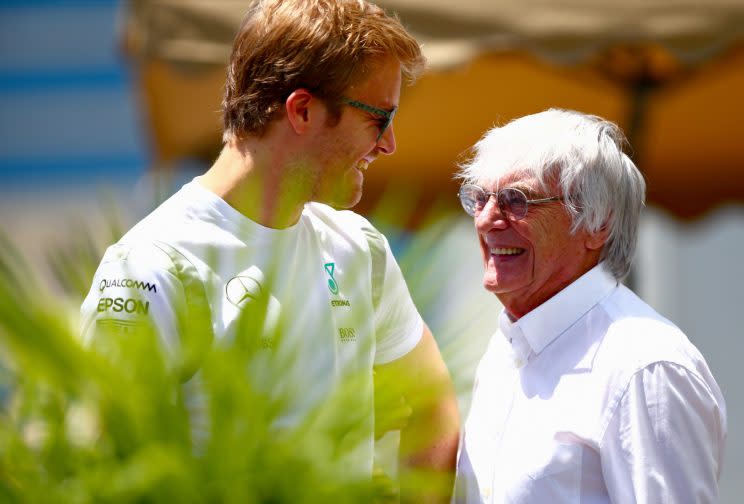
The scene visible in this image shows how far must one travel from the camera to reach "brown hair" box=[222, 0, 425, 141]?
6.07ft

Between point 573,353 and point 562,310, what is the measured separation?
9 centimetres

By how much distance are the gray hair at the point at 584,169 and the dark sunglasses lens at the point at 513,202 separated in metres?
0.04

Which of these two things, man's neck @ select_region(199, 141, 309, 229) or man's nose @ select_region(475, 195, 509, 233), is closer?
man's neck @ select_region(199, 141, 309, 229)

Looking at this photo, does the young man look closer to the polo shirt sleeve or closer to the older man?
the polo shirt sleeve

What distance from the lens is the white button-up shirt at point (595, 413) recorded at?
1739mm

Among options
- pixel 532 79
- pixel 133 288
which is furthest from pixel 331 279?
pixel 532 79

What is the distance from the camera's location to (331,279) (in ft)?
6.42

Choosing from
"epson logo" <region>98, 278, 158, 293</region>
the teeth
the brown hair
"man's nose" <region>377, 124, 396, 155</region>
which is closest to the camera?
"epson logo" <region>98, 278, 158, 293</region>

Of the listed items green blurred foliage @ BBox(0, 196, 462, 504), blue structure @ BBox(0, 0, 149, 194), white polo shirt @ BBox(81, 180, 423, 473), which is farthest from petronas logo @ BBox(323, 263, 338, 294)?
blue structure @ BBox(0, 0, 149, 194)

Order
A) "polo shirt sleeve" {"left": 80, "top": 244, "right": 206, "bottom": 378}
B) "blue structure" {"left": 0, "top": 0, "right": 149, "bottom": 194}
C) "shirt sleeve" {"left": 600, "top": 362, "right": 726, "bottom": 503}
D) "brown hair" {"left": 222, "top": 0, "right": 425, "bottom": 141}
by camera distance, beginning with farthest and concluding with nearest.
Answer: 1. "blue structure" {"left": 0, "top": 0, "right": 149, "bottom": 194}
2. "brown hair" {"left": 222, "top": 0, "right": 425, "bottom": 141}
3. "shirt sleeve" {"left": 600, "top": 362, "right": 726, "bottom": 503}
4. "polo shirt sleeve" {"left": 80, "top": 244, "right": 206, "bottom": 378}

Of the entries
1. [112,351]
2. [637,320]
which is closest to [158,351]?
[112,351]

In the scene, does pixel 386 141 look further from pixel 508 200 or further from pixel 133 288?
pixel 133 288

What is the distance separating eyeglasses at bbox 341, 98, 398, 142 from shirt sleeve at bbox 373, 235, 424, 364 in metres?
Answer: 0.26

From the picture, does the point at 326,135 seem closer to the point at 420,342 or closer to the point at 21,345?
the point at 420,342
